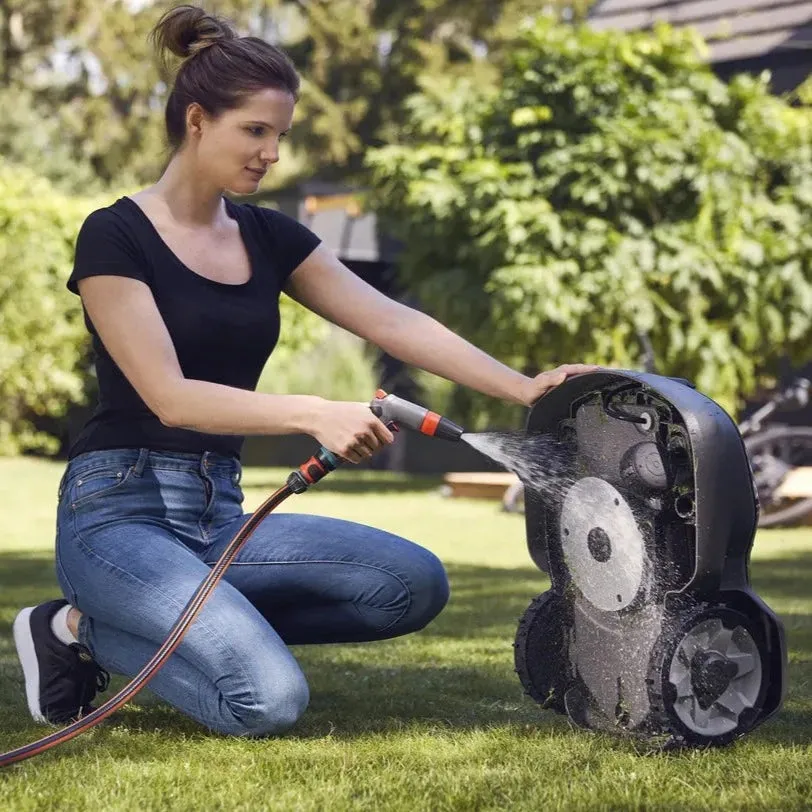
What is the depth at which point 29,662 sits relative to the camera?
11.1ft

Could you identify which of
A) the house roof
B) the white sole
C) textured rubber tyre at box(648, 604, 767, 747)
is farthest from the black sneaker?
the house roof

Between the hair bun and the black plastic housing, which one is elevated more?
the hair bun

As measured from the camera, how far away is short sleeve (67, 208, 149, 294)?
123 inches

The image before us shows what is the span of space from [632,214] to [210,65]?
26.5 feet

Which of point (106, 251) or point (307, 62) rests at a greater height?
point (307, 62)

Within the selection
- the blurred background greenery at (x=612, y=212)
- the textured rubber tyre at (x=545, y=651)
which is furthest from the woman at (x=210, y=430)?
the blurred background greenery at (x=612, y=212)

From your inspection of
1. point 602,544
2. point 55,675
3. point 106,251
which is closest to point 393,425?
point 602,544

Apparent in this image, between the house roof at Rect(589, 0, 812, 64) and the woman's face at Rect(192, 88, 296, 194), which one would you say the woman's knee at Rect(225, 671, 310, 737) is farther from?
the house roof at Rect(589, 0, 812, 64)

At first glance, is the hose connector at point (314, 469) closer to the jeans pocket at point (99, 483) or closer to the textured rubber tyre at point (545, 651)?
the jeans pocket at point (99, 483)

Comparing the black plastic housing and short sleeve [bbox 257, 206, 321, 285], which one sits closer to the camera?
the black plastic housing

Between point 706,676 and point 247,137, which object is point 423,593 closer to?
point 706,676

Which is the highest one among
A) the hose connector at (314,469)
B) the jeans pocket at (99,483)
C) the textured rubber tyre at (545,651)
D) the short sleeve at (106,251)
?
the short sleeve at (106,251)

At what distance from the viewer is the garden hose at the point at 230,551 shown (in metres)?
2.84

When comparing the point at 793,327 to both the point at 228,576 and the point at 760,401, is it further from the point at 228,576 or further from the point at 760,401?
the point at 228,576
